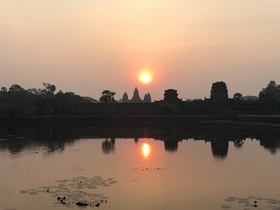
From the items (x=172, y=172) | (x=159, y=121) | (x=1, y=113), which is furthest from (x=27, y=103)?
(x=172, y=172)

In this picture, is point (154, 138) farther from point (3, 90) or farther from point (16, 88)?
point (16, 88)

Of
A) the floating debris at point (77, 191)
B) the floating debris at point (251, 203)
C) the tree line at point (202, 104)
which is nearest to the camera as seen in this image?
the floating debris at point (251, 203)

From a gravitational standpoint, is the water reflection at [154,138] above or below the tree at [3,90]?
below

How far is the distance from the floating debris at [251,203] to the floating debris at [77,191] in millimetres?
5410

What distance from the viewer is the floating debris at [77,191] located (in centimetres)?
1562

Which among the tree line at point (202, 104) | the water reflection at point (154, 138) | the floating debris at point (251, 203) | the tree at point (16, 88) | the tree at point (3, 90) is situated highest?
the tree at point (16, 88)

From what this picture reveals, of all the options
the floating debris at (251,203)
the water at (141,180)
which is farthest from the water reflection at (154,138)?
the floating debris at (251,203)

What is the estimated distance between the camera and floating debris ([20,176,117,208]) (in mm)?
15625

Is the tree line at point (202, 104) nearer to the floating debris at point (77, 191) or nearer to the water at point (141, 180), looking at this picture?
the water at point (141, 180)

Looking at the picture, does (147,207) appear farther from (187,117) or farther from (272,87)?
(272,87)

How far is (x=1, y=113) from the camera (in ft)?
329

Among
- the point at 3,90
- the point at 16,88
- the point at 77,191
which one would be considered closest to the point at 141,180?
the point at 77,191

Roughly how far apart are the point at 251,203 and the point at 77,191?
7944 mm

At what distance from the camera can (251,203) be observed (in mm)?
15422
